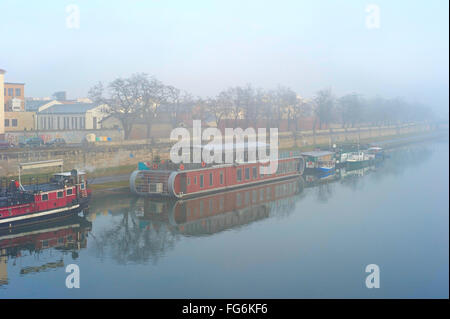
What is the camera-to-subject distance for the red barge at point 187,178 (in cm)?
3556

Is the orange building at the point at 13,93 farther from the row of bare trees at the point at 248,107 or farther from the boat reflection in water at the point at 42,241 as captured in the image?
the boat reflection in water at the point at 42,241

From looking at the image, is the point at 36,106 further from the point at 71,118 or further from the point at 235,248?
the point at 235,248

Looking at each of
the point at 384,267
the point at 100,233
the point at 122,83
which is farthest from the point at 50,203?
the point at 122,83

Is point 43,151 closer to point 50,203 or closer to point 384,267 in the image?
point 50,203

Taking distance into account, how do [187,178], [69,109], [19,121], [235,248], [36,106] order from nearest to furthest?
[235,248] < [187,178] < [19,121] < [69,109] < [36,106]

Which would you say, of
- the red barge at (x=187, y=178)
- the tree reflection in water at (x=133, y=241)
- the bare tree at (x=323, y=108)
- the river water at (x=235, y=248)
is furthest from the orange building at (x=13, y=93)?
the bare tree at (x=323, y=108)

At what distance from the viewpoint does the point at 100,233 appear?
2748cm

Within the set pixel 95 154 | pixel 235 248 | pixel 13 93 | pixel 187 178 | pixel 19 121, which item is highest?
pixel 13 93

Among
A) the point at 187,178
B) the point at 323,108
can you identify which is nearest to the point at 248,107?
the point at 323,108

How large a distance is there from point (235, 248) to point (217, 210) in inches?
344

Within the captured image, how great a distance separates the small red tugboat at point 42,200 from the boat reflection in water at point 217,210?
4259 mm

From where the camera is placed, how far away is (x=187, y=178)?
3584 centimetres

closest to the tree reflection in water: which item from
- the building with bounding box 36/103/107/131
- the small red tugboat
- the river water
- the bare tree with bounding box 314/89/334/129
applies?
the river water
